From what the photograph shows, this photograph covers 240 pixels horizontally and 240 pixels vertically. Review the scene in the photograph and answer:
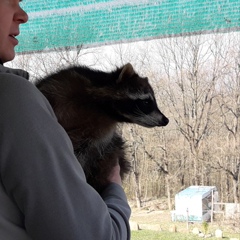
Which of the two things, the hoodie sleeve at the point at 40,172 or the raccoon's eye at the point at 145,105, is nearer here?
the hoodie sleeve at the point at 40,172

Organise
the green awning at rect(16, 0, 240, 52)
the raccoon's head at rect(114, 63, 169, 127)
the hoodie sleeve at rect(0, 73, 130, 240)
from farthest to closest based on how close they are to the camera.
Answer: the green awning at rect(16, 0, 240, 52) < the raccoon's head at rect(114, 63, 169, 127) < the hoodie sleeve at rect(0, 73, 130, 240)

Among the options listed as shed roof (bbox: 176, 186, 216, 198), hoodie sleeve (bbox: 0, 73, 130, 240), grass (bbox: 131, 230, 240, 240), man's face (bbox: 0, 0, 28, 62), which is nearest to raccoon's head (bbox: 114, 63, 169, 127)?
man's face (bbox: 0, 0, 28, 62)

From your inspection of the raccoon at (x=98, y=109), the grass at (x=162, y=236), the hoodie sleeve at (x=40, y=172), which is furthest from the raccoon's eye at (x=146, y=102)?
the grass at (x=162, y=236)

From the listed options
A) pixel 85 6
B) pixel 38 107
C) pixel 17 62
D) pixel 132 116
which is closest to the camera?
pixel 38 107

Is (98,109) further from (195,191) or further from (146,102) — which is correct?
(195,191)

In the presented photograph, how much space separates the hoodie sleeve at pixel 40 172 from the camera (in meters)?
0.59

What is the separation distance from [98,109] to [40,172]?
76cm

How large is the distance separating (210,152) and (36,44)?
1.08 meters

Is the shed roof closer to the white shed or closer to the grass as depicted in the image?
the white shed

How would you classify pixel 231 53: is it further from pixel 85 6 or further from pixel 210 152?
pixel 85 6

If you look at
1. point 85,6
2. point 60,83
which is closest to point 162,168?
point 85,6

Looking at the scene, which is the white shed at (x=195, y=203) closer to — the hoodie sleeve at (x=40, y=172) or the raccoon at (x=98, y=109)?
the raccoon at (x=98, y=109)

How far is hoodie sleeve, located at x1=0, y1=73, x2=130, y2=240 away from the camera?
588 mm

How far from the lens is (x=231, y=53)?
2199 mm
